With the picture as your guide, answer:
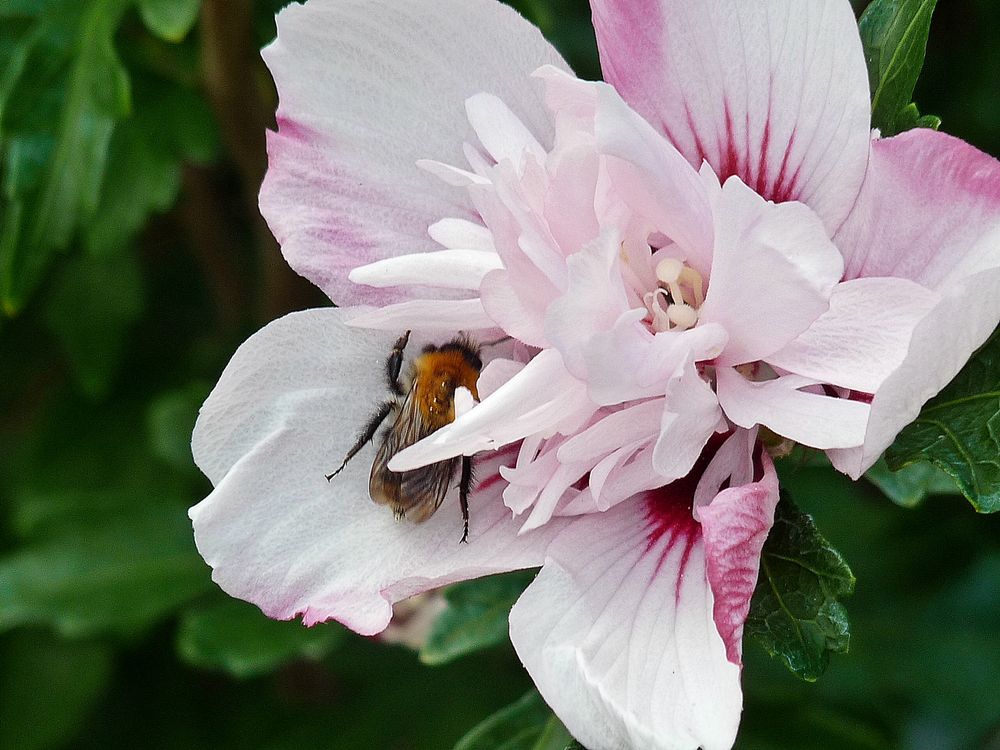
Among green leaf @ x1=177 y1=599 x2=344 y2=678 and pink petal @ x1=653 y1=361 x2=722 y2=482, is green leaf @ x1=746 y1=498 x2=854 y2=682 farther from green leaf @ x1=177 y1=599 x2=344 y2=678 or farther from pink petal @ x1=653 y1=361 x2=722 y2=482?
green leaf @ x1=177 y1=599 x2=344 y2=678

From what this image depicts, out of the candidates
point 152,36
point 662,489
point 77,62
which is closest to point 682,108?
point 662,489

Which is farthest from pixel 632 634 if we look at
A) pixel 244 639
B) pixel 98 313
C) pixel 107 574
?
pixel 98 313

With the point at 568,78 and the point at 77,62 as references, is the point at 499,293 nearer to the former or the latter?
the point at 568,78

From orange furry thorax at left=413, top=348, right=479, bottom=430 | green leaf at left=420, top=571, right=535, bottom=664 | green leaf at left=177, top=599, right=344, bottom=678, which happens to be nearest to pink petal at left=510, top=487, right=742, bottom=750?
orange furry thorax at left=413, top=348, right=479, bottom=430

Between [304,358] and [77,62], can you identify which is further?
[77,62]

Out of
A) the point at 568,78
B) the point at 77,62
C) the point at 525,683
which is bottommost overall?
the point at 525,683

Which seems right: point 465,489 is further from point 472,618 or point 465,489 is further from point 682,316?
point 472,618
